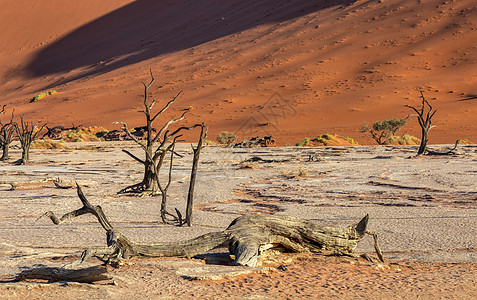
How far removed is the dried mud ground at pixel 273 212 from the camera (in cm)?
422

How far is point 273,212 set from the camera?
7.89 meters

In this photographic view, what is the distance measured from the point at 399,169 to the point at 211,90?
2988cm

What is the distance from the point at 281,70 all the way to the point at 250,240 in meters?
38.8

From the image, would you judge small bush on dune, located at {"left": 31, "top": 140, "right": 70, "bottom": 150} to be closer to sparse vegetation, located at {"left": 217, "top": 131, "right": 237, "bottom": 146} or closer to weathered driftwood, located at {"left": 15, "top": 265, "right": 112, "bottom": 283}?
sparse vegetation, located at {"left": 217, "top": 131, "right": 237, "bottom": 146}

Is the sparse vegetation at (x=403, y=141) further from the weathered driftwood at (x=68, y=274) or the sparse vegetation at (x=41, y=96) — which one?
the sparse vegetation at (x=41, y=96)

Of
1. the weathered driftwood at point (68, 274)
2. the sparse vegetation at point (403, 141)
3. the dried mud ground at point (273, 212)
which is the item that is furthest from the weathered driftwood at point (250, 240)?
the sparse vegetation at point (403, 141)

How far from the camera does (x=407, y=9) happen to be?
157ft

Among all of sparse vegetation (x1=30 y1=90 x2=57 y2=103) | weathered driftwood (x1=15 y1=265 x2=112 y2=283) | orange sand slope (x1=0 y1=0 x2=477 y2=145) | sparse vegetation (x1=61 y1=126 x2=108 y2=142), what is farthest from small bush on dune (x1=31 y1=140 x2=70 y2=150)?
sparse vegetation (x1=30 y1=90 x2=57 y2=103)

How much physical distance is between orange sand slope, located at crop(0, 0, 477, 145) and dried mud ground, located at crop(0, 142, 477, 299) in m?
15.4

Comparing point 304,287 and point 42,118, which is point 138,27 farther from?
point 304,287

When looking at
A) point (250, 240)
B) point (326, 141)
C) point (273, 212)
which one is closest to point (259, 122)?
point (326, 141)

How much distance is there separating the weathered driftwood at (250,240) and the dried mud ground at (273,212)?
104mm

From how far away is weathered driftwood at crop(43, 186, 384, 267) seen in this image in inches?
185

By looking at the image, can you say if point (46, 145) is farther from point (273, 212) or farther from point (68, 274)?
point (68, 274)
